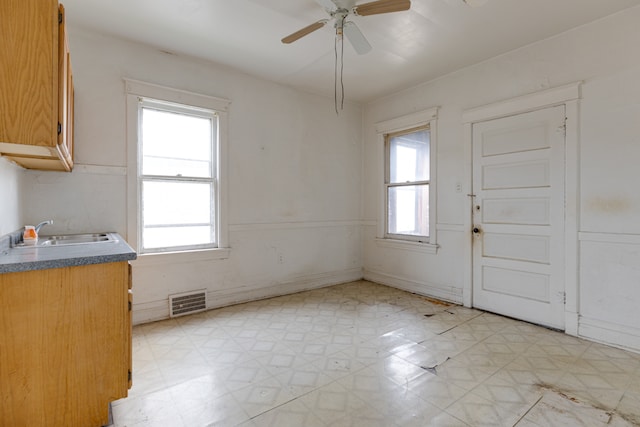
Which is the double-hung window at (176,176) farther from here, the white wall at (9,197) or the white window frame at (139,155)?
the white wall at (9,197)

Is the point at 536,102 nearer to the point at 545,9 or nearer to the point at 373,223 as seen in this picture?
the point at 545,9

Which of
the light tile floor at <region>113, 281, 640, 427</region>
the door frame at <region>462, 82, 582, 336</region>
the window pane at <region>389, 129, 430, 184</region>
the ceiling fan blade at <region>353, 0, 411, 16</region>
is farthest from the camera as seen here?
the window pane at <region>389, 129, 430, 184</region>

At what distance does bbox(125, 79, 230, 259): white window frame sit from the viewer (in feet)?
9.91

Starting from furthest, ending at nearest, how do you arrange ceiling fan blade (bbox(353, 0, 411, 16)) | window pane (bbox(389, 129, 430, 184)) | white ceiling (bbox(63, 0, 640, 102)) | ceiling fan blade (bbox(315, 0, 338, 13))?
window pane (bbox(389, 129, 430, 184)) < white ceiling (bbox(63, 0, 640, 102)) < ceiling fan blade (bbox(315, 0, 338, 13)) < ceiling fan blade (bbox(353, 0, 411, 16))

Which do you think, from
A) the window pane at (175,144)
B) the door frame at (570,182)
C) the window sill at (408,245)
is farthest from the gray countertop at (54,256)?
the door frame at (570,182)

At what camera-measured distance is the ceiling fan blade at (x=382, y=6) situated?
2012 mm

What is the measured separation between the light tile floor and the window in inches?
52.3

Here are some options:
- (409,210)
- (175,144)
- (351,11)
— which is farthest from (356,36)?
(409,210)

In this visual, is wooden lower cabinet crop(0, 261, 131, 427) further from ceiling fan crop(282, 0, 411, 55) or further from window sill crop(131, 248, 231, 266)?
ceiling fan crop(282, 0, 411, 55)

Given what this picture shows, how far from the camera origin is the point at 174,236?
3336mm

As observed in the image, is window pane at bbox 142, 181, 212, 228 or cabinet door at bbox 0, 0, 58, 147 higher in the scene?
cabinet door at bbox 0, 0, 58, 147

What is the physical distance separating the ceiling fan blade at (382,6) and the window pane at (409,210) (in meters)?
2.38

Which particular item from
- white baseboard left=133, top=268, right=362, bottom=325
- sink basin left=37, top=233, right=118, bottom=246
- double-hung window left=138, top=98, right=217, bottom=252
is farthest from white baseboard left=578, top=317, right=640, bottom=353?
sink basin left=37, top=233, right=118, bottom=246

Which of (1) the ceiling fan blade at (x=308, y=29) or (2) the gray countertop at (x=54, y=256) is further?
(1) the ceiling fan blade at (x=308, y=29)
